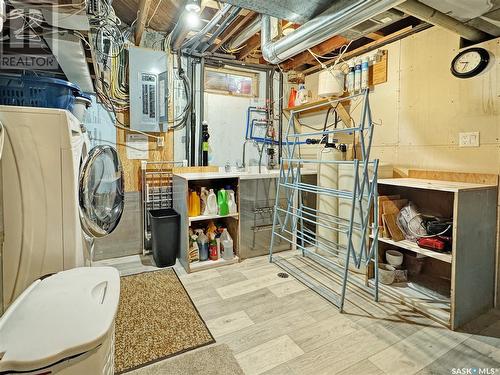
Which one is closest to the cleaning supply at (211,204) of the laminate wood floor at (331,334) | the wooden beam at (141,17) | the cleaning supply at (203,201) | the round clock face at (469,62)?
the cleaning supply at (203,201)

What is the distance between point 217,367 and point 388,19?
260cm

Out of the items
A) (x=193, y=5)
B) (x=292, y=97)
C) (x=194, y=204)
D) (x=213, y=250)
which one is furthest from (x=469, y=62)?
(x=213, y=250)

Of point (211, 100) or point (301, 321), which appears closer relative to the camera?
point (301, 321)

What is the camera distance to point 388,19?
6.61 ft

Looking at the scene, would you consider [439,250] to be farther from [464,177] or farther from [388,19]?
[388,19]

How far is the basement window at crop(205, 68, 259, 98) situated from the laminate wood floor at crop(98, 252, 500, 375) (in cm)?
227

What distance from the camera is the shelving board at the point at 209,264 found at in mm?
2492

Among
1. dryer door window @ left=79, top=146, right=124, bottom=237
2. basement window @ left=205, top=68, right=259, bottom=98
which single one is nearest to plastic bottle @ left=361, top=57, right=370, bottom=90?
basement window @ left=205, top=68, right=259, bottom=98

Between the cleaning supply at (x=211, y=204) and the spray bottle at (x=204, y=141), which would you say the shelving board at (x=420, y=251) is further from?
the spray bottle at (x=204, y=141)

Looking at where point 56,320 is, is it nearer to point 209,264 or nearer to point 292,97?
point 209,264

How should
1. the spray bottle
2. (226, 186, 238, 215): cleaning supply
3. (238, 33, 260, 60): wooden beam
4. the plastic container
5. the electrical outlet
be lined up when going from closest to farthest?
the plastic container → the electrical outlet → (226, 186, 238, 215): cleaning supply → (238, 33, 260, 60): wooden beam → the spray bottle

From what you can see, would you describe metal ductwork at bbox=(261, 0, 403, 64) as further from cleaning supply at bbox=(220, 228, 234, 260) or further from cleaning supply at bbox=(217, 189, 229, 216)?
cleaning supply at bbox=(220, 228, 234, 260)

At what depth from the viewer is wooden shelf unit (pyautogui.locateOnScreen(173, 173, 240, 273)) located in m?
2.45

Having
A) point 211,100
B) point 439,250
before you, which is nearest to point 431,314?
point 439,250
